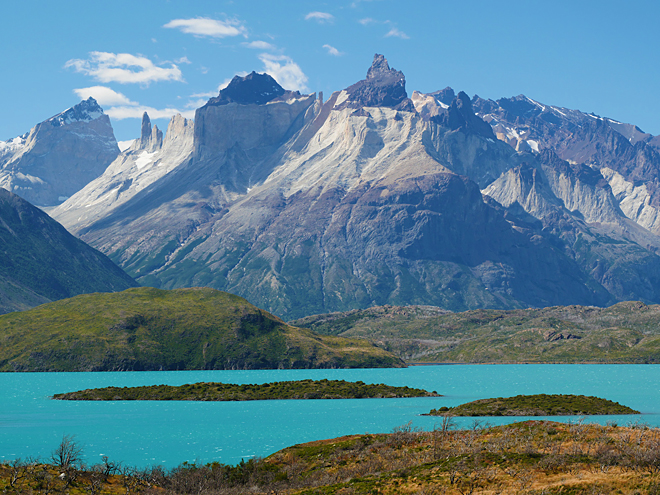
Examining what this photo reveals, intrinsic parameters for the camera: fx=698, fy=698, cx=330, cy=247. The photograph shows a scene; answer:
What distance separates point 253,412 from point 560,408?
6270 centimetres

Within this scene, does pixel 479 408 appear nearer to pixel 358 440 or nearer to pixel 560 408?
pixel 560 408

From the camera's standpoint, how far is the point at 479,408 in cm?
13762

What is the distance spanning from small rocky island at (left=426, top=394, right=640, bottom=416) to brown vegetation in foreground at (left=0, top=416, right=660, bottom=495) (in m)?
52.1

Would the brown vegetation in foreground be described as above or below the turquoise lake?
above

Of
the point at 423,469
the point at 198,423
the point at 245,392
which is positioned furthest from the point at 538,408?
the point at 423,469

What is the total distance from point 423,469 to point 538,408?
8290 cm

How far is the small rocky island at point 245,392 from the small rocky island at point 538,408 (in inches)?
1825

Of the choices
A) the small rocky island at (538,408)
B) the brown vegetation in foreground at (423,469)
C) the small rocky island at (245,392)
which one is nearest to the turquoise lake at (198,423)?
the small rocky island at (538,408)

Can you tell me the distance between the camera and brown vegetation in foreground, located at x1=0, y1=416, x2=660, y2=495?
54.5 meters

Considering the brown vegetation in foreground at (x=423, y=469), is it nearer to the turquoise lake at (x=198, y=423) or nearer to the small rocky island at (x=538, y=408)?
the turquoise lake at (x=198, y=423)

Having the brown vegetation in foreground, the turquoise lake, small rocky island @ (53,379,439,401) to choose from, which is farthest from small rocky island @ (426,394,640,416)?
the brown vegetation in foreground

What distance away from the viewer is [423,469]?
202ft

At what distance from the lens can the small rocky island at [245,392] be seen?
178125 mm

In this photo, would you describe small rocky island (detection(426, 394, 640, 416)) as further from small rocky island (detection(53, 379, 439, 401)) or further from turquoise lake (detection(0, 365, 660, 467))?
small rocky island (detection(53, 379, 439, 401))
